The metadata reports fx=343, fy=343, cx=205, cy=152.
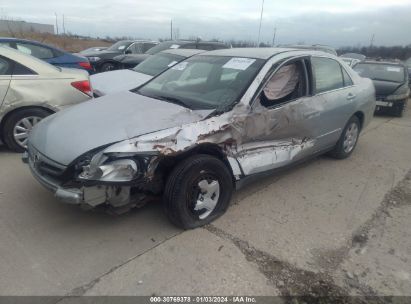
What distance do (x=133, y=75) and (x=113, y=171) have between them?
195 inches

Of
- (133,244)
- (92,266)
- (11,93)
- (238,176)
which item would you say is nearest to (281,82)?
(238,176)

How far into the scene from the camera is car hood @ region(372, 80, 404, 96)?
9.30 m

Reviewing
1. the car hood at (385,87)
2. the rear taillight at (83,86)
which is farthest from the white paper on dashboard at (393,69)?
the rear taillight at (83,86)

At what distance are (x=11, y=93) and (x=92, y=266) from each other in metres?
3.18

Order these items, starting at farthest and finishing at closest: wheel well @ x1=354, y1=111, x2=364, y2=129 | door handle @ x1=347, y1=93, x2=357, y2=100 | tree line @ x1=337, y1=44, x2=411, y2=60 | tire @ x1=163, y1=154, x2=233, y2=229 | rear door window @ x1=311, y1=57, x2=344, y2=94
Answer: tree line @ x1=337, y1=44, x2=411, y2=60 < wheel well @ x1=354, y1=111, x2=364, y2=129 < door handle @ x1=347, y1=93, x2=357, y2=100 < rear door window @ x1=311, y1=57, x2=344, y2=94 < tire @ x1=163, y1=154, x2=233, y2=229

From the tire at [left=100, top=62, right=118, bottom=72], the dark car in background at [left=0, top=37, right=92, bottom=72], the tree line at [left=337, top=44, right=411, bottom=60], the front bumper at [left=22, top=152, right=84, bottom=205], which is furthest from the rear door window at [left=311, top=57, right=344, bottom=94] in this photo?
the tree line at [left=337, top=44, right=411, bottom=60]

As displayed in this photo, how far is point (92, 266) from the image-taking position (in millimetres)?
2688

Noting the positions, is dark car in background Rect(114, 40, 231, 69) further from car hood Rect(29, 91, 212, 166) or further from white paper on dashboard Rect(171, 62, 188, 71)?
car hood Rect(29, 91, 212, 166)

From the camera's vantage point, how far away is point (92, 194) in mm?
2719

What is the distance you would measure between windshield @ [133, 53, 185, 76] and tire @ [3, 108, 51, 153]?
2.99 m

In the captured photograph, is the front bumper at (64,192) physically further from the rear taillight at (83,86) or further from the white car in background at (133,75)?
the white car in background at (133,75)

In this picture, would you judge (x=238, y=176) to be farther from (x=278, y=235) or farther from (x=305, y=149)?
(x=305, y=149)

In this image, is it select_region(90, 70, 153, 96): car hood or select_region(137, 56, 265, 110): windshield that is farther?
select_region(90, 70, 153, 96): car hood

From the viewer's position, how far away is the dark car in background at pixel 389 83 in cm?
924
